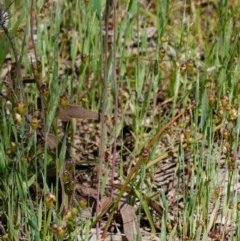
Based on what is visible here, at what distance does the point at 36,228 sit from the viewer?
146 cm

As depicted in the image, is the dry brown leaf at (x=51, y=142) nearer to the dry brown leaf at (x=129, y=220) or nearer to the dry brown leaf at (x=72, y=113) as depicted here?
the dry brown leaf at (x=72, y=113)

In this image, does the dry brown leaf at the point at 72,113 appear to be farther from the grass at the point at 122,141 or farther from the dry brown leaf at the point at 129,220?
the dry brown leaf at the point at 129,220

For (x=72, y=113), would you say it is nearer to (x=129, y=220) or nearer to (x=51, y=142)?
(x=51, y=142)

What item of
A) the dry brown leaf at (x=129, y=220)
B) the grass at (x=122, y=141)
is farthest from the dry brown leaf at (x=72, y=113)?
the dry brown leaf at (x=129, y=220)

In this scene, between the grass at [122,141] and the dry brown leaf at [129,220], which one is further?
the dry brown leaf at [129,220]

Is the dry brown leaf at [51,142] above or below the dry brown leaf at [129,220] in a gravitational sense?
above

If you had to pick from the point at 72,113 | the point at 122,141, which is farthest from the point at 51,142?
the point at 122,141

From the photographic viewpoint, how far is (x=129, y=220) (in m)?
1.72

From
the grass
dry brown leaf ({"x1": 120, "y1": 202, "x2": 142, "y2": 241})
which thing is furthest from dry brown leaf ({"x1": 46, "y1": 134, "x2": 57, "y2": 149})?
dry brown leaf ({"x1": 120, "y1": 202, "x2": 142, "y2": 241})

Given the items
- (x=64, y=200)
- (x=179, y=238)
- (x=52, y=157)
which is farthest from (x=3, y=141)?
(x=179, y=238)

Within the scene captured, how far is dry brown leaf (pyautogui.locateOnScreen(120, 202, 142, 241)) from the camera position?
5.59 feet

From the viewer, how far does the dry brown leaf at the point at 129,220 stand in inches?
67.1

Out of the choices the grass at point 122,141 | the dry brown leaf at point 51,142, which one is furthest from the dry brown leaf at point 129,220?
the dry brown leaf at point 51,142

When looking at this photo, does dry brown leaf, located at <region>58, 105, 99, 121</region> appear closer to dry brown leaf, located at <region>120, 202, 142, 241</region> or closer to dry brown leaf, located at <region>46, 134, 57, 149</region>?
dry brown leaf, located at <region>46, 134, 57, 149</region>
